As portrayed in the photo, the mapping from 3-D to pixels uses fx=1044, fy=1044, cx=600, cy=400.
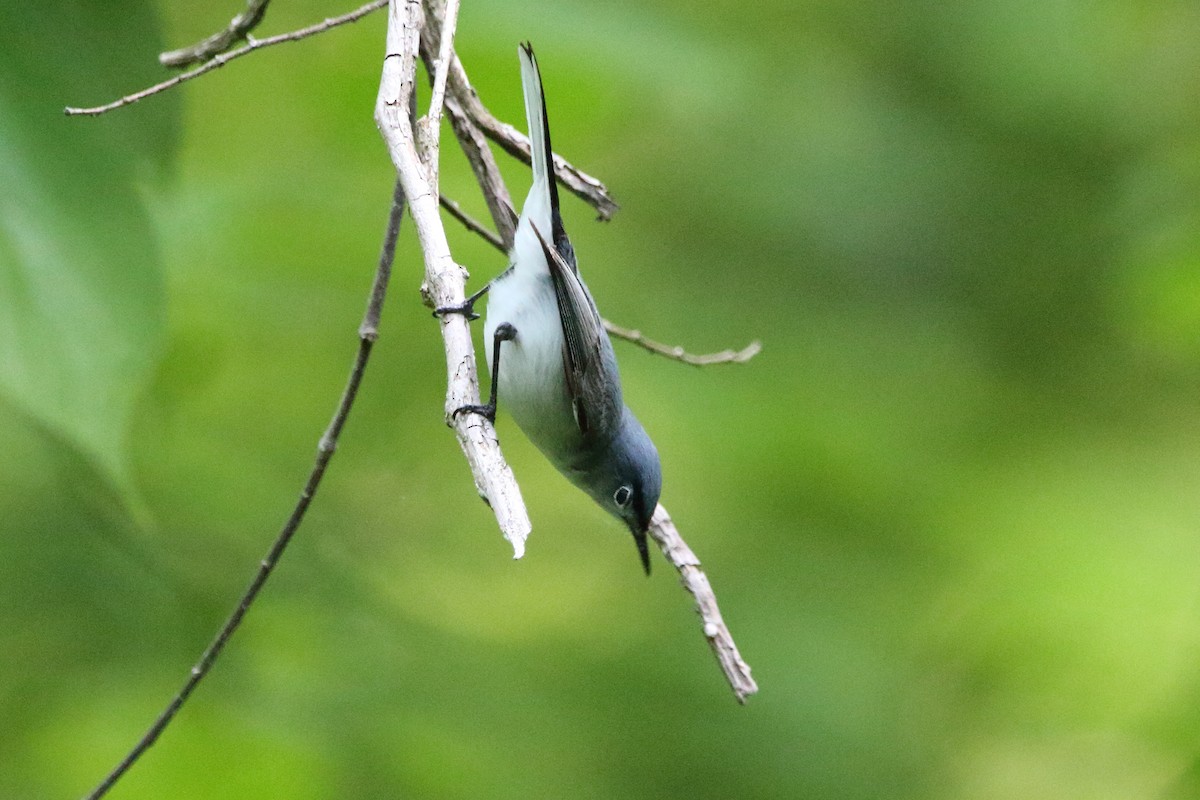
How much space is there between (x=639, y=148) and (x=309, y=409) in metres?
1.43

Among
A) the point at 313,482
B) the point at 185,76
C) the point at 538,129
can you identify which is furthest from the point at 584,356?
the point at 185,76

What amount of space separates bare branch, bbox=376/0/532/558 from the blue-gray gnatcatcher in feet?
2.37

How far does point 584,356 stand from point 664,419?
2.17 ft

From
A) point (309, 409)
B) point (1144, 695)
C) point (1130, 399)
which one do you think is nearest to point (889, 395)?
point (1130, 399)

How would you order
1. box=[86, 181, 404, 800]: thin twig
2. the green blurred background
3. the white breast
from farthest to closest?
the white breast < the green blurred background < box=[86, 181, 404, 800]: thin twig

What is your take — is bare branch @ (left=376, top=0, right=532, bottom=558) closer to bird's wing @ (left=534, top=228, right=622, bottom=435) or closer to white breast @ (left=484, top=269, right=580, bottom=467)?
bird's wing @ (left=534, top=228, right=622, bottom=435)

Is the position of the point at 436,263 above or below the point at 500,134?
below

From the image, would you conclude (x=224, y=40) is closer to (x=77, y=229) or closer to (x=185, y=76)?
(x=185, y=76)

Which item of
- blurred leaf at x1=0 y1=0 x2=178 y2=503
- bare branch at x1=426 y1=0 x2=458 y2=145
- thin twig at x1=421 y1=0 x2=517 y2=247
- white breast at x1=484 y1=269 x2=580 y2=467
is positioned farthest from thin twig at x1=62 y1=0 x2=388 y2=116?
white breast at x1=484 y1=269 x2=580 y2=467

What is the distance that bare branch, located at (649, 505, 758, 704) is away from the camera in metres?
1.32

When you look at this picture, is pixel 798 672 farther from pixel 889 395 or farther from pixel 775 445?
pixel 889 395

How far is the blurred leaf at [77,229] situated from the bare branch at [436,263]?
402mm

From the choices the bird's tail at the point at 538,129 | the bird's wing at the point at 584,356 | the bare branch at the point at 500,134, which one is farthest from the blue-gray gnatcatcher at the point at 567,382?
the bare branch at the point at 500,134

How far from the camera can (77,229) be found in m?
1.47
